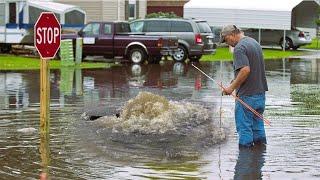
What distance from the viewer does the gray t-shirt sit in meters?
9.09

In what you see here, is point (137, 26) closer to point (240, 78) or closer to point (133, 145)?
point (133, 145)

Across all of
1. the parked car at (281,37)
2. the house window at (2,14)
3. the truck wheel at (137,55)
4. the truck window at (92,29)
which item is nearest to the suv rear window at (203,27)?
the truck wheel at (137,55)

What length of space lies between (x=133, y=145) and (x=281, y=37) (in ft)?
116

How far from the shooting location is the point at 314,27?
169 ft

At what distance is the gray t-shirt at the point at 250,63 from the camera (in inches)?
358

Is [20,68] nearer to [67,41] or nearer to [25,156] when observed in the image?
[67,41]

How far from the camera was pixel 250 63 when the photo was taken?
9195mm

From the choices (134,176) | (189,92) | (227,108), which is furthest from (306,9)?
(134,176)

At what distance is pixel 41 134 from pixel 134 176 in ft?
9.32

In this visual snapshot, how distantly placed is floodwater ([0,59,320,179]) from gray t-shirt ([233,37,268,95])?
0.80m

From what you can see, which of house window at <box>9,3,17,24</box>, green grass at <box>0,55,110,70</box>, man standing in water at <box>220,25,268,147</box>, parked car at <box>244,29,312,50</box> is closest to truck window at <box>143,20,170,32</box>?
green grass at <box>0,55,110,70</box>

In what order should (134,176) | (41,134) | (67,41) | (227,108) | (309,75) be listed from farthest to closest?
(67,41)
(309,75)
(227,108)
(41,134)
(134,176)

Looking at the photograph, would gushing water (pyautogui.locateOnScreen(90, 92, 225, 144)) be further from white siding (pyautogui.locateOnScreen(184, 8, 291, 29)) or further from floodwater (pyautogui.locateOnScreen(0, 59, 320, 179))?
white siding (pyautogui.locateOnScreen(184, 8, 291, 29))

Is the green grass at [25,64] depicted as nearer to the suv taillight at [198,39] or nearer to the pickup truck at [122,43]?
the pickup truck at [122,43]
